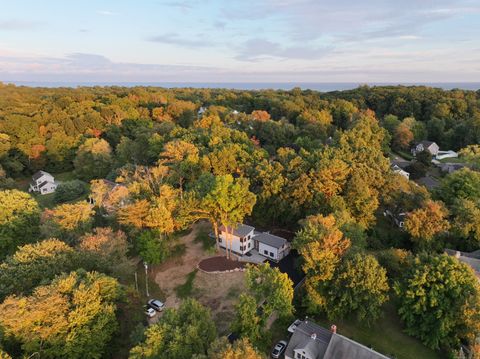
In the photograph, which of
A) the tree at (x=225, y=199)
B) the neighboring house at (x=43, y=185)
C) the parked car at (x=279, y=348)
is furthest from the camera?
the neighboring house at (x=43, y=185)

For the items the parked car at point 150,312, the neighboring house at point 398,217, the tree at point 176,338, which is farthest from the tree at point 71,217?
the neighboring house at point 398,217

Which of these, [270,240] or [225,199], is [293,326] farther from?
[225,199]

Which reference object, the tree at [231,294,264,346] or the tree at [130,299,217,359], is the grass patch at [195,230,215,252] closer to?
the tree at [231,294,264,346]

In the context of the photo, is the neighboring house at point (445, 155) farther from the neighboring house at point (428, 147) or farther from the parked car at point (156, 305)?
the parked car at point (156, 305)

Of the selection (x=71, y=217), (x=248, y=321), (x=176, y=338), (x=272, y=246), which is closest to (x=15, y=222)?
(x=71, y=217)

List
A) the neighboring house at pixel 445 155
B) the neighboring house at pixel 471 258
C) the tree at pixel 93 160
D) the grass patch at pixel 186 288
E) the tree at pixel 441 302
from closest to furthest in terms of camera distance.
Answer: the tree at pixel 441 302
the neighboring house at pixel 471 258
the grass patch at pixel 186 288
the tree at pixel 93 160
the neighboring house at pixel 445 155
